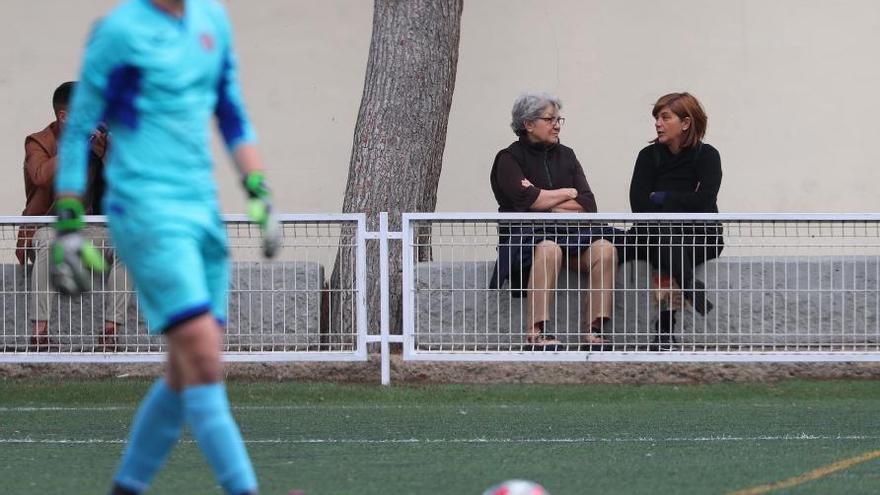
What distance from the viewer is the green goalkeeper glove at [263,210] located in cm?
490

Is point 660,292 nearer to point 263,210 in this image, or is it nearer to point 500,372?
point 500,372

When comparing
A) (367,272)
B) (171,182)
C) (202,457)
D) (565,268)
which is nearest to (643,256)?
(565,268)

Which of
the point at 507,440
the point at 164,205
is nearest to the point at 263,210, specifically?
the point at 164,205

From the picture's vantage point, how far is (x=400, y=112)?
11.6 metres

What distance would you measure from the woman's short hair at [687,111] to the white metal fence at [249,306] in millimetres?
2242

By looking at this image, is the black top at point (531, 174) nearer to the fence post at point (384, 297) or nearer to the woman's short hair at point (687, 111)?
the woman's short hair at point (687, 111)

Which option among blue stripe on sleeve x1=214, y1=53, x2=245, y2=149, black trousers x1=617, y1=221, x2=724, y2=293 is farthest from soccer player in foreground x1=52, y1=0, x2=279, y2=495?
black trousers x1=617, y1=221, x2=724, y2=293

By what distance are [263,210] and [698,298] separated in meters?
5.54

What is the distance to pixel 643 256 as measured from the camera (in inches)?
395

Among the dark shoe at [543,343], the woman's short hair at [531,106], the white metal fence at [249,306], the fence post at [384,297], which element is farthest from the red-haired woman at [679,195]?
the white metal fence at [249,306]

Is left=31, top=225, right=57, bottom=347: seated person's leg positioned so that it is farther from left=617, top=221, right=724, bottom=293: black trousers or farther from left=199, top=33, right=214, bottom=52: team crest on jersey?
left=199, top=33, right=214, bottom=52: team crest on jersey

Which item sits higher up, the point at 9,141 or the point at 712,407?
the point at 9,141

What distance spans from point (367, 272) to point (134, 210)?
600cm

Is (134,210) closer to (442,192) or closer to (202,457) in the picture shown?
(202,457)
